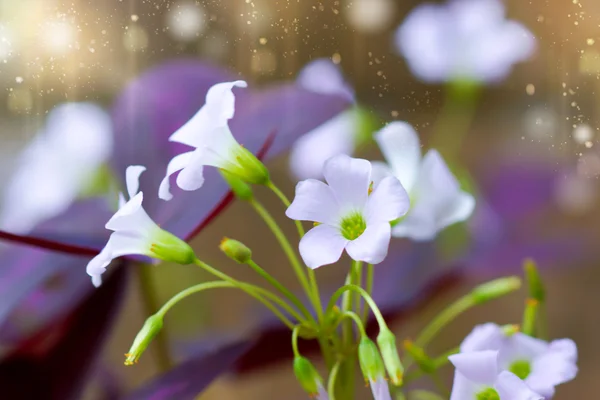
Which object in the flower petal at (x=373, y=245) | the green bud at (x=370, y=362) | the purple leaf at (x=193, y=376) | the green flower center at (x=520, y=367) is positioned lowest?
the purple leaf at (x=193, y=376)

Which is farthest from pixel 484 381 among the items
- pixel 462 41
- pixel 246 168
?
pixel 462 41

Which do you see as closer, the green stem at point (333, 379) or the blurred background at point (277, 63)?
the green stem at point (333, 379)

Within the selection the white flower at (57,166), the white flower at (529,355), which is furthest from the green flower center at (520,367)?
the white flower at (57,166)

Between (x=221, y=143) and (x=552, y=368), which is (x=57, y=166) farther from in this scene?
(x=552, y=368)

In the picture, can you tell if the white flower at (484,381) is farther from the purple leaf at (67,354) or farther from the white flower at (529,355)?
the purple leaf at (67,354)

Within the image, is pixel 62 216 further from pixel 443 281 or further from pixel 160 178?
pixel 443 281

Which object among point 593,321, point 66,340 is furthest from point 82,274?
point 593,321

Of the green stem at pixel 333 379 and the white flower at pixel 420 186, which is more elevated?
the white flower at pixel 420 186
